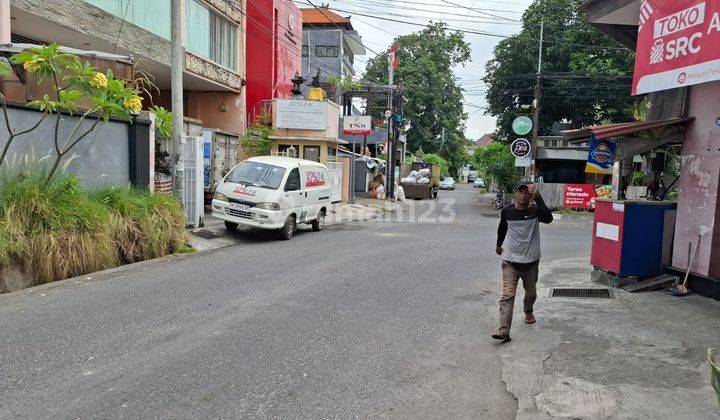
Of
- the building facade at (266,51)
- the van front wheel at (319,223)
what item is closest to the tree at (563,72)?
the building facade at (266,51)

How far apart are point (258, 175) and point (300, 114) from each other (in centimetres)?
985

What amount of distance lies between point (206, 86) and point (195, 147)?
9.10 metres

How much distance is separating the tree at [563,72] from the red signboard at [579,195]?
25.8 feet

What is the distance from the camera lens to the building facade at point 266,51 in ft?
75.6

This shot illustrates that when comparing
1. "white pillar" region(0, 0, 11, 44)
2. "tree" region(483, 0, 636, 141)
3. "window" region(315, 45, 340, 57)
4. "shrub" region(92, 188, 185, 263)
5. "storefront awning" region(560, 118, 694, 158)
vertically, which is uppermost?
"window" region(315, 45, 340, 57)

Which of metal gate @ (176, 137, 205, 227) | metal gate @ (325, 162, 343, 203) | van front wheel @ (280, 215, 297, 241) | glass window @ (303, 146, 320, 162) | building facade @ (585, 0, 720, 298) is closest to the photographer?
building facade @ (585, 0, 720, 298)

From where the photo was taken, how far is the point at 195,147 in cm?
1276

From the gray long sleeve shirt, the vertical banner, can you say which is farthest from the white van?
the gray long sleeve shirt

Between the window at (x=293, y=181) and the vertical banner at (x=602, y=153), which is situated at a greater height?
the vertical banner at (x=602, y=153)

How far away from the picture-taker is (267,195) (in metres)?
12.6

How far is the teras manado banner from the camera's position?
268 inches

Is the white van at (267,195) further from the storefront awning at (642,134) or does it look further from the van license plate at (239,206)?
the storefront awning at (642,134)

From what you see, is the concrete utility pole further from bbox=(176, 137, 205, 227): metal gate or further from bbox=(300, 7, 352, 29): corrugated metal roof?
bbox=(300, 7, 352, 29): corrugated metal roof

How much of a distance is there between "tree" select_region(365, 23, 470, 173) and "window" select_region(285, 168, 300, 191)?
35.2 m
